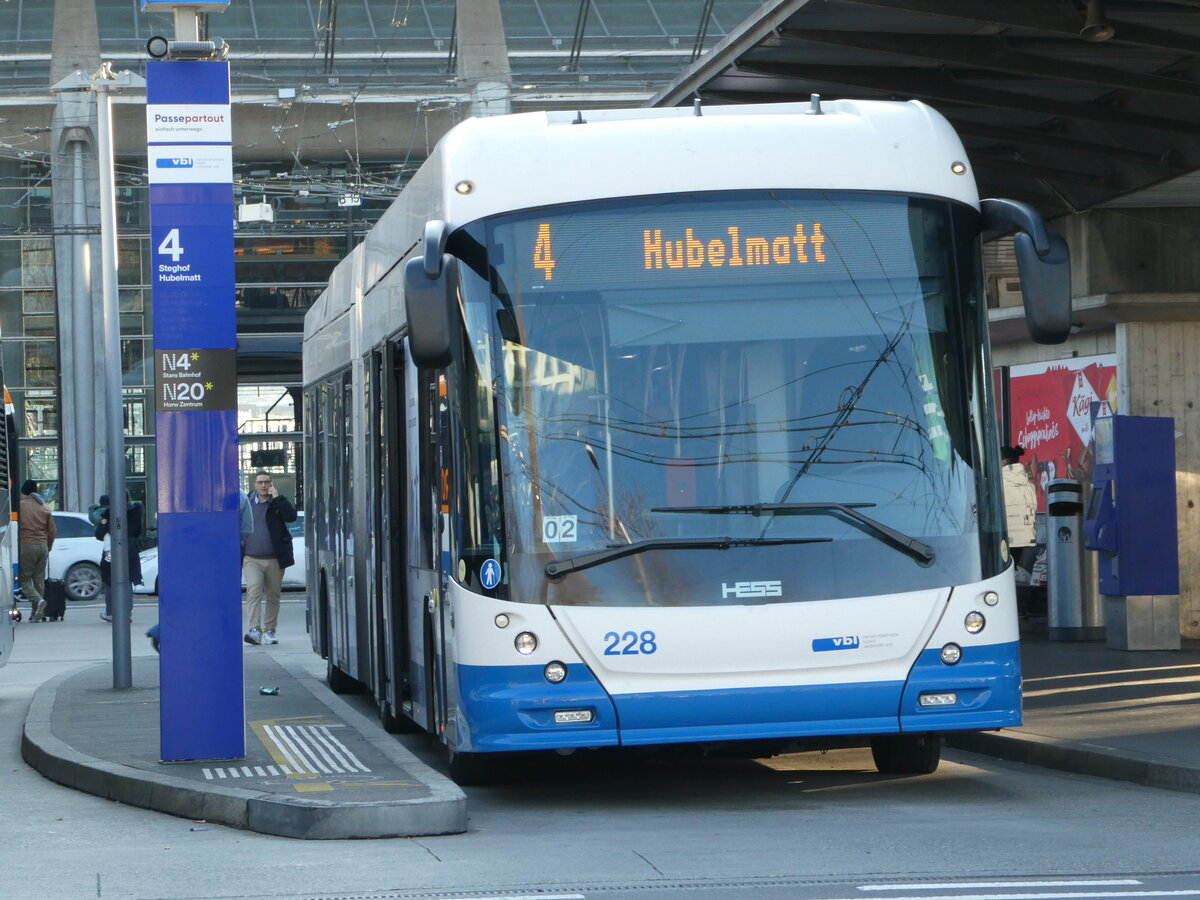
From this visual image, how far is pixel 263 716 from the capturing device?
12.4 meters

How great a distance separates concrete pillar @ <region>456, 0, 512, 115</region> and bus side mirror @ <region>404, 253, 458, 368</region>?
104 feet

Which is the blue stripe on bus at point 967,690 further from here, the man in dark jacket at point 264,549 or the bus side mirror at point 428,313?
the man in dark jacket at point 264,549

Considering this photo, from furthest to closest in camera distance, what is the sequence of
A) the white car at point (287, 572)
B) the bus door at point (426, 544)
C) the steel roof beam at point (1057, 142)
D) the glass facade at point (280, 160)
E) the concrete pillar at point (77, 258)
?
1. the glass facade at point (280, 160)
2. the concrete pillar at point (77, 258)
3. the white car at point (287, 572)
4. the steel roof beam at point (1057, 142)
5. the bus door at point (426, 544)

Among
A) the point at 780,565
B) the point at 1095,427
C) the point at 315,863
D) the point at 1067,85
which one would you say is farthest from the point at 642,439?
the point at 1095,427

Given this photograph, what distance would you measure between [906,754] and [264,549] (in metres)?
11.7

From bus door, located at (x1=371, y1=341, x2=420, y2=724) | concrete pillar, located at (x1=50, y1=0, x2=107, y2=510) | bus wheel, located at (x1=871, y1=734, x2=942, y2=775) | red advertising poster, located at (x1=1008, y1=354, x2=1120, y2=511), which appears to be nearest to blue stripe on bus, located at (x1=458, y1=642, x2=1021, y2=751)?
bus wheel, located at (x1=871, y1=734, x2=942, y2=775)

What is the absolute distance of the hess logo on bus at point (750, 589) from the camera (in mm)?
8305

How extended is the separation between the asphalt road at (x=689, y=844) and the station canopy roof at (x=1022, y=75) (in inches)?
182

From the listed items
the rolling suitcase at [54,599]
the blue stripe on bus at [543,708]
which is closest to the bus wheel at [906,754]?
the blue stripe on bus at [543,708]

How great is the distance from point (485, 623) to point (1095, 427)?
8963mm

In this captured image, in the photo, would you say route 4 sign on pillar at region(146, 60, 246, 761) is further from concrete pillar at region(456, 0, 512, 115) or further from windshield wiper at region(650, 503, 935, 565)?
concrete pillar at region(456, 0, 512, 115)

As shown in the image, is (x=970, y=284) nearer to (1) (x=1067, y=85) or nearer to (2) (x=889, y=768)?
(2) (x=889, y=768)

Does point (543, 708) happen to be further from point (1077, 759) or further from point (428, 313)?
point (1077, 759)

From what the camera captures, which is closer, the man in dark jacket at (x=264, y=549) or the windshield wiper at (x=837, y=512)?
the windshield wiper at (x=837, y=512)
